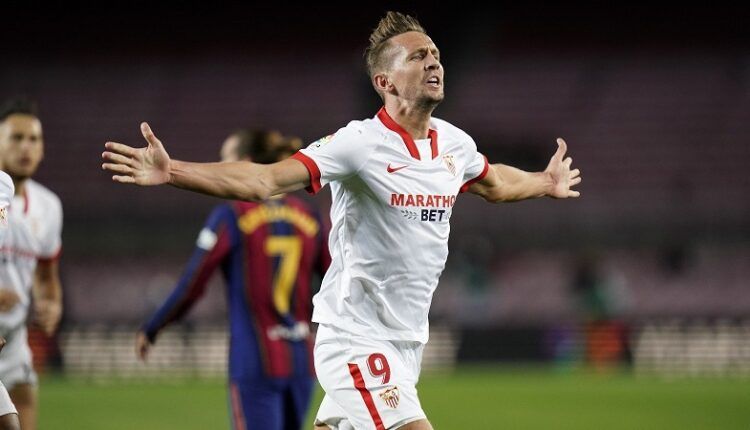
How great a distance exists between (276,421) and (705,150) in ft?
69.5

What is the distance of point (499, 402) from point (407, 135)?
29.3 feet

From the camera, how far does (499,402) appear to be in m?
13.9

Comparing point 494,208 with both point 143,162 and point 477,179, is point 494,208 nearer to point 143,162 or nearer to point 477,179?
point 477,179

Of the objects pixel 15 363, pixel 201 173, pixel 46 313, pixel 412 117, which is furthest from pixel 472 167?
pixel 46 313

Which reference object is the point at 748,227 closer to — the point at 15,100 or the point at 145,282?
the point at 145,282

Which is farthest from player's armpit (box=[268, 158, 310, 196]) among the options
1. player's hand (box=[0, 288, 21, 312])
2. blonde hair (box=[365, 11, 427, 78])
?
player's hand (box=[0, 288, 21, 312])

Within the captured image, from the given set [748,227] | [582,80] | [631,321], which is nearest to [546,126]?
[582,80]

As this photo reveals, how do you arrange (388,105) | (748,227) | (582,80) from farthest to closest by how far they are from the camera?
1. (582,80)
2. (748,227)
3. (388,105)

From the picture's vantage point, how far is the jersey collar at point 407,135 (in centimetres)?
534

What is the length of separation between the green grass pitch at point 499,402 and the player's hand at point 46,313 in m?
4.03

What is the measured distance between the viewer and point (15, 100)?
24.5ft

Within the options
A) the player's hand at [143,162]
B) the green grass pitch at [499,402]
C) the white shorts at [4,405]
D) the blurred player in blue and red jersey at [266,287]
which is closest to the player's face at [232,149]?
the blurred player in blue and red jersey at [266,287]

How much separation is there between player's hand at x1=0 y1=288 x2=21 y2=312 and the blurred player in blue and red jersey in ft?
3.58

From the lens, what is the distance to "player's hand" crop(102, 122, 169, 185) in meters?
4.64
